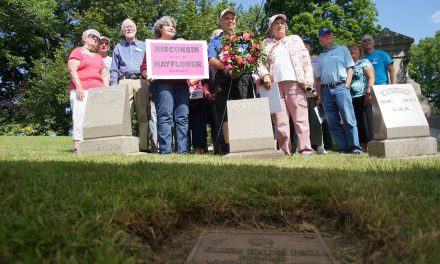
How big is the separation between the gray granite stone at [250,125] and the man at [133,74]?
6.32 feet

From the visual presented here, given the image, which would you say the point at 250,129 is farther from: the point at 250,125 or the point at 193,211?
the point at 193,211

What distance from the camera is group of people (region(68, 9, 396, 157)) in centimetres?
634

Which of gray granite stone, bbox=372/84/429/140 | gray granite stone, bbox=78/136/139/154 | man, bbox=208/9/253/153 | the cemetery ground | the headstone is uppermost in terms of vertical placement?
man, bbox=208/9/253/153

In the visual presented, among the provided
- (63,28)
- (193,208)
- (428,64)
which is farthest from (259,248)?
(428,64)

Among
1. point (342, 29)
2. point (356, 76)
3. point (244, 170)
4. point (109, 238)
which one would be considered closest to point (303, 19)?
point (342, 29)

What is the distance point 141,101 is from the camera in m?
7.13

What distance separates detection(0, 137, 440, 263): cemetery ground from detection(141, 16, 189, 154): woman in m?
2.97

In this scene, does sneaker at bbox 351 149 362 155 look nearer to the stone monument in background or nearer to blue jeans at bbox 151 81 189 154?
blue jeans at bbox 151 81 189 154

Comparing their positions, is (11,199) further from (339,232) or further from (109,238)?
(339,232)

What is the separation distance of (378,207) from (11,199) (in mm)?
2077

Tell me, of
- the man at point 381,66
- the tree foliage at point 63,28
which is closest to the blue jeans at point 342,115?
the man at point 381,66

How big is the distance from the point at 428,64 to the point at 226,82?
4883 cm

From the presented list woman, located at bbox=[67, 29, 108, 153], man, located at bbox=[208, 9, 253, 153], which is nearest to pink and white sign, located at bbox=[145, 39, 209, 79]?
man, located at bbox=[208, 9, 253, 153]

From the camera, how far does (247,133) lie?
5.76 m
